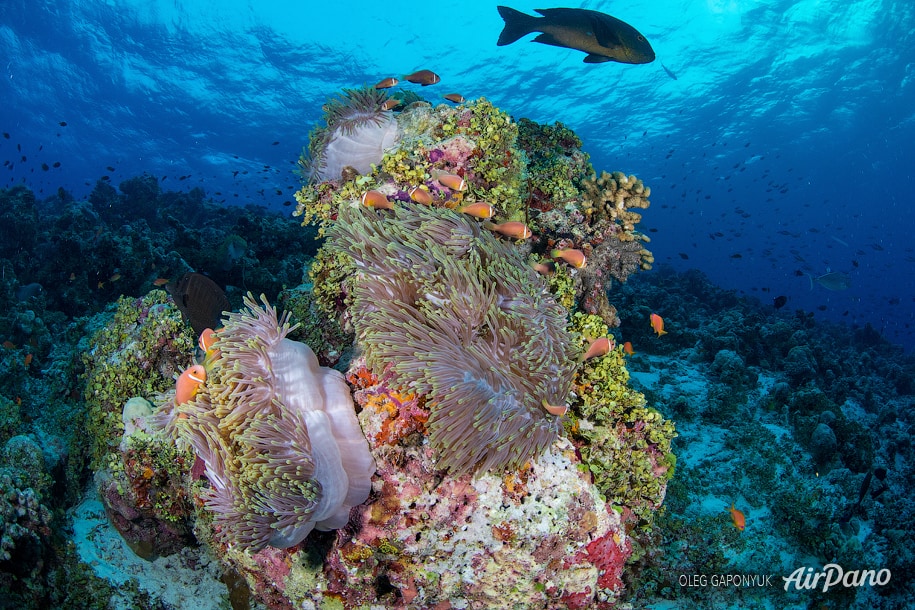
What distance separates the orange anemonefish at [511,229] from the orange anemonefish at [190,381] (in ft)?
8.08

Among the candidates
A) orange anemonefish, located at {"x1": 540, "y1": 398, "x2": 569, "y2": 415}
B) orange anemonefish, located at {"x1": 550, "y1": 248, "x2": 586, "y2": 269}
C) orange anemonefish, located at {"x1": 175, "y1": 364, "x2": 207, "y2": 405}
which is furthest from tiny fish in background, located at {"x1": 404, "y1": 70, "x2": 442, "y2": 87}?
orange anemonefish, located at {"x1": 540, "y1": 398, "x2": 569, "y2": 415}

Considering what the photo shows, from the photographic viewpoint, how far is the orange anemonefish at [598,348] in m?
3.30

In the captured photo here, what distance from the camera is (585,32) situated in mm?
4137

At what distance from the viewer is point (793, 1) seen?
26.7 m

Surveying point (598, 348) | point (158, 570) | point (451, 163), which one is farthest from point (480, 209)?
point (158, 570)

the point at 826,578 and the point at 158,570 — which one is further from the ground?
the point at 826,578

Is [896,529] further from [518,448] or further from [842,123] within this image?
[842,123]

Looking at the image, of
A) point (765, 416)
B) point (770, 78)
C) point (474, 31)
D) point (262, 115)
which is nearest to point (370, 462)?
point (765, 416)

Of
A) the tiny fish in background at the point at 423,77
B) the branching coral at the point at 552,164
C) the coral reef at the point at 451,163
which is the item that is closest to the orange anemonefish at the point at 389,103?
the coral reef at the point at 451,163

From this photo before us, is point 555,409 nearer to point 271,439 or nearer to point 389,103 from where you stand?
point 271,439

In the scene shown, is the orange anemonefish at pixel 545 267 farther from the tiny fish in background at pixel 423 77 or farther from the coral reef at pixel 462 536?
the tiny fish in background at pixel 423 77

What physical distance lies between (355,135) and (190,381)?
2912mm

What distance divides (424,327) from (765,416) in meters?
8.28

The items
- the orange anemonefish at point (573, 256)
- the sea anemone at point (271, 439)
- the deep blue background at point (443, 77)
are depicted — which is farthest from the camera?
the deep blue background at point (443, 77)
